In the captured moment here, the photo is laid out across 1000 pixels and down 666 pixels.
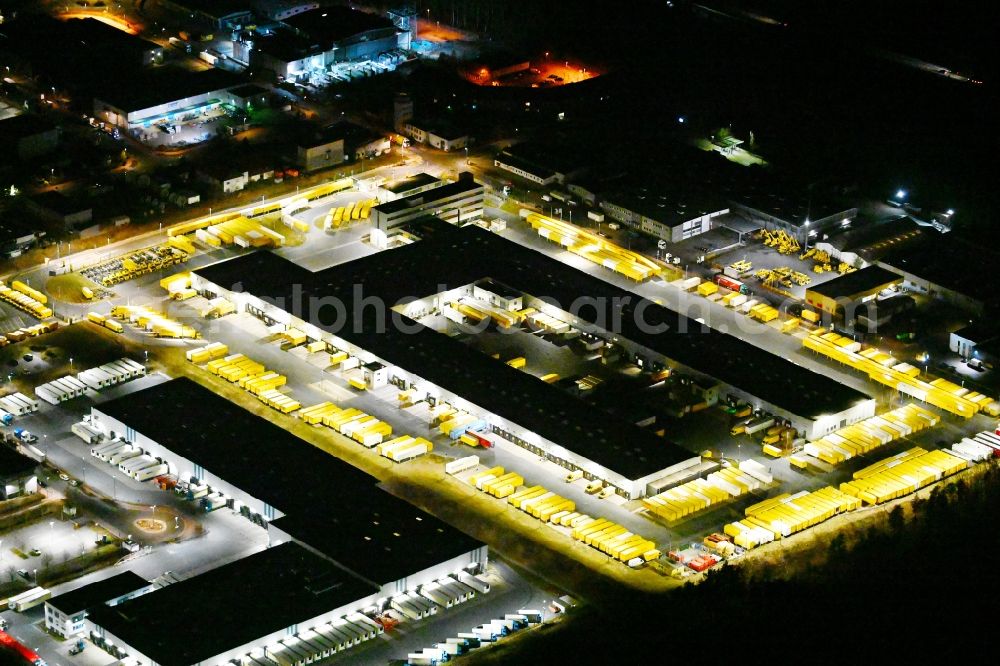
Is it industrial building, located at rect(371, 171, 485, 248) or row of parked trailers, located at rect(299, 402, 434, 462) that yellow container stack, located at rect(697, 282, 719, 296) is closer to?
industrial building, located at rect(371, 171, 485, 248)

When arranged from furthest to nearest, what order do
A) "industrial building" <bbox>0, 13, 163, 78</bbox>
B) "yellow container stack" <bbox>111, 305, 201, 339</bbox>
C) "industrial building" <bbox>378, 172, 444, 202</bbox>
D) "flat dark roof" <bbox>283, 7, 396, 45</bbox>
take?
"flat dark roof" <bbox>283, 7, 396, 45</bbox>, "industrial building" <bbox>0, 13, 163, 78</bbox>, "industrial building" <bbox>378, 172, 444, 202</bbox>, "yellow container stack" <bbox>111, 305, 201, 339</bbox>

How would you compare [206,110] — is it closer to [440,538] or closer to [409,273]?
[409,273]

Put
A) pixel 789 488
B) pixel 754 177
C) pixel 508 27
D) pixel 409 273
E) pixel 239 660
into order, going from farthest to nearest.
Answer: pixel 508 27
pixel 754 177
pixel 409 273
pixel 789 488
pixel 239 660

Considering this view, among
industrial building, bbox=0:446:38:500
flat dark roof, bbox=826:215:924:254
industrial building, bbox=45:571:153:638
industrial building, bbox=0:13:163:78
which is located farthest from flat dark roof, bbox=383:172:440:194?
industrial building, bbox=45:571:153:638

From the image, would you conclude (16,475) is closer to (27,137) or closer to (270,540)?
(270,540)

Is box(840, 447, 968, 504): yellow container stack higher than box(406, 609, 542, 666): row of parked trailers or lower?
higher

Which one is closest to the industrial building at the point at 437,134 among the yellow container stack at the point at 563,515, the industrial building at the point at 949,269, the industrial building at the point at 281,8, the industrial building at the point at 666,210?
the industrial building at the point at 666,210

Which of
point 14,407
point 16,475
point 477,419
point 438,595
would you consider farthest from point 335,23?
point 438,595

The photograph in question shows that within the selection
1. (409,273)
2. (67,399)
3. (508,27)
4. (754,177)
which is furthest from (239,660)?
(508,27)
